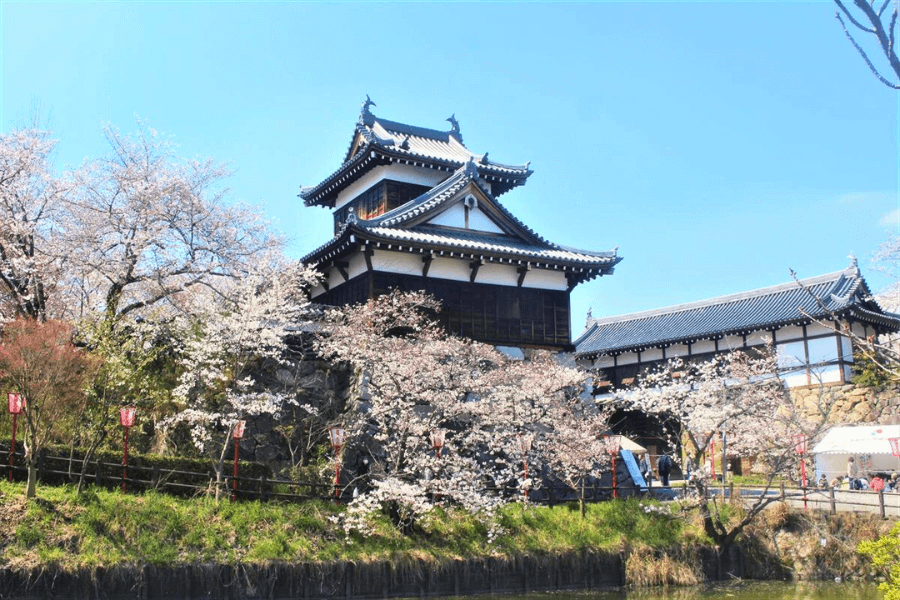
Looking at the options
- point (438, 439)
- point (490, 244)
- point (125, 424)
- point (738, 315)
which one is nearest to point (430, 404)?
point (438, 439)

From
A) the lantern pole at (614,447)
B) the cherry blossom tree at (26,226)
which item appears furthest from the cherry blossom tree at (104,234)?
the lantern pole at (614,447)

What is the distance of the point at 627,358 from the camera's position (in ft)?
135

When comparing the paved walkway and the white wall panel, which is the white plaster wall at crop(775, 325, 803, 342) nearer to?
the paved walkway

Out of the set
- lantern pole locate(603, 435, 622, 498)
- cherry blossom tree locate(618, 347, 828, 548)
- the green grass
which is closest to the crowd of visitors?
cherry blossom tree locate(618, 347, 828, 548)

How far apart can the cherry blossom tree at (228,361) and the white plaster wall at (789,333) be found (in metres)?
23.2

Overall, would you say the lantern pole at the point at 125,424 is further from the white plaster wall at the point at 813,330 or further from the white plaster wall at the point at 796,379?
the white plaster wall at the point at 813,330

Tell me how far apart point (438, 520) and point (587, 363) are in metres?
24.6

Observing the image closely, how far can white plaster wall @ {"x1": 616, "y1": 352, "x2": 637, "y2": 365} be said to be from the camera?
4081 cm

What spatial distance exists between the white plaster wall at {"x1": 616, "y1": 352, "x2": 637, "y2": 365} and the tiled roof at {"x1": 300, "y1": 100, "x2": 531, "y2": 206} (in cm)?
1315

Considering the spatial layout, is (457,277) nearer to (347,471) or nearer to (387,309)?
(387,309)

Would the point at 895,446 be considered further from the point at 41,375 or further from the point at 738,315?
the point at 41,375

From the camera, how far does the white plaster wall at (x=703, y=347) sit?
37781 millimetres

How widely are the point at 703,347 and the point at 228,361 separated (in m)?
25.4

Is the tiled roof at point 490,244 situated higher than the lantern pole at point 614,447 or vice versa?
the tiled roof at point 490,244
